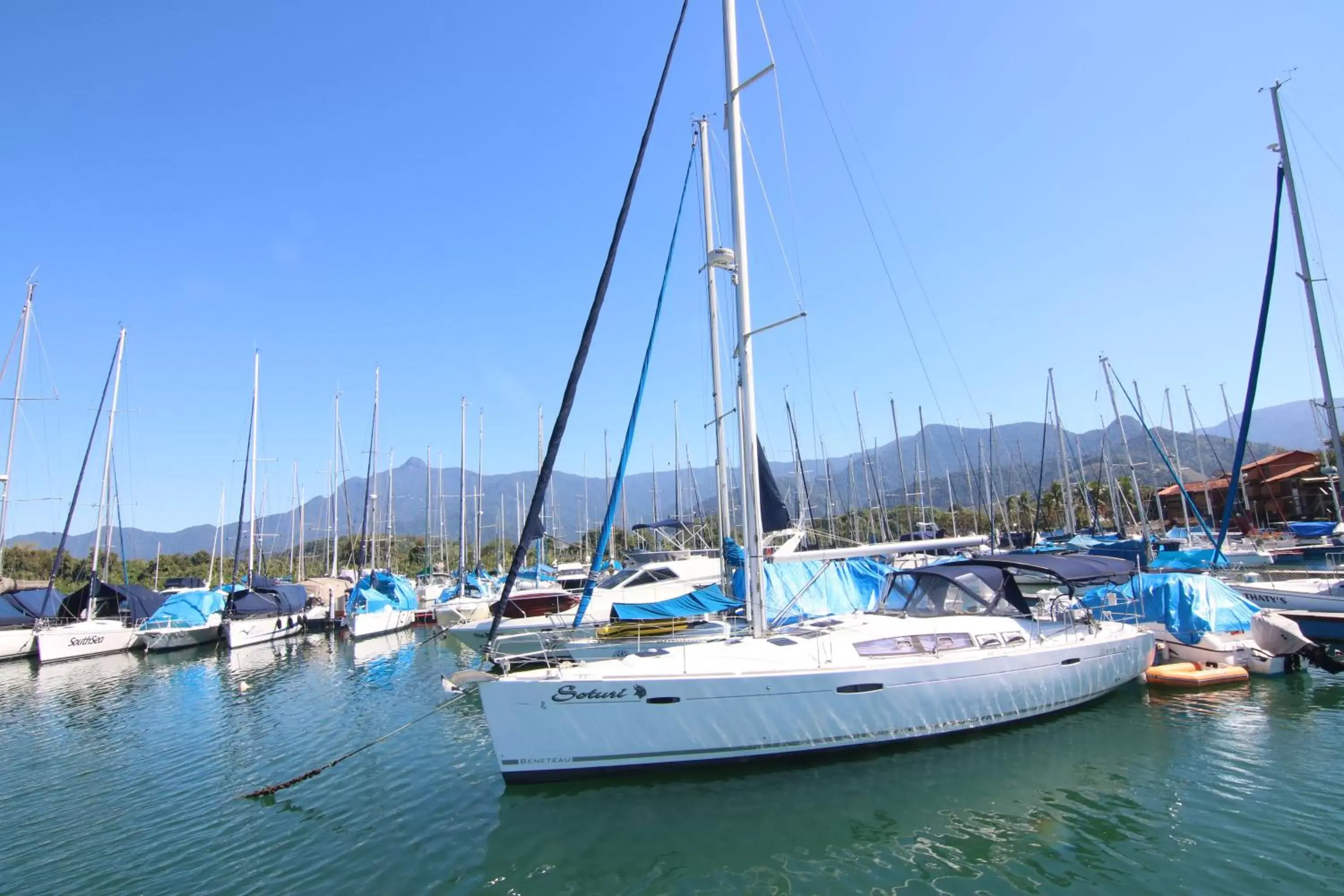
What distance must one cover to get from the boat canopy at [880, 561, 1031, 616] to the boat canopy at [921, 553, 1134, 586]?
194 millimetres

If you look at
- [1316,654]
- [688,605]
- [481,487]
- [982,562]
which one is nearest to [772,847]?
[688,605]

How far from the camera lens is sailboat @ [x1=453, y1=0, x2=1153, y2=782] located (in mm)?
9672

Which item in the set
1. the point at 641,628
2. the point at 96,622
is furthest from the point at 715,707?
the point at 96,622

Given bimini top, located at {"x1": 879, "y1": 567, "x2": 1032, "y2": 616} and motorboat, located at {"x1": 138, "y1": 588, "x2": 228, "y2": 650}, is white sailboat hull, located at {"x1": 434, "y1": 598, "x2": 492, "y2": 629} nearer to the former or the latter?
motorboat, located at {"x1": 138, "y1": 588, "x2": 228, "y2": 650}

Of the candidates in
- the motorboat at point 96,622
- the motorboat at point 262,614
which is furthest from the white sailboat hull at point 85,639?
the motorboat at point 262,614

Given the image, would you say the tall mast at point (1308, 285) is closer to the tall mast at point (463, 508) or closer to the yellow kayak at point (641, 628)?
the yellow kayak at point (641, 628)

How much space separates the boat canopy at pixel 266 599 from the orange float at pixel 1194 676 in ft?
114

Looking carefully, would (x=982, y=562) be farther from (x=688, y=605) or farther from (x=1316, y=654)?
(x=1316, y=654)

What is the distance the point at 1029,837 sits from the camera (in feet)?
26.1

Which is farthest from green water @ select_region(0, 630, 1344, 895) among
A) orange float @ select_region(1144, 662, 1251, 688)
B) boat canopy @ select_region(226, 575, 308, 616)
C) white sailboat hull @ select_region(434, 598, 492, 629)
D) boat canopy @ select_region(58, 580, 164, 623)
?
boat canopy @ select_region(58, 580, 164, 623)

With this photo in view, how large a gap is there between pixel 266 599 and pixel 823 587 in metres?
27.6

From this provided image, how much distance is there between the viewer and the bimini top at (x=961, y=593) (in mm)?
13109

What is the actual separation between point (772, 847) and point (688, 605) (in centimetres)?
639

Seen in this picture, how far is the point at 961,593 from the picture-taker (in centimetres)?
1345
